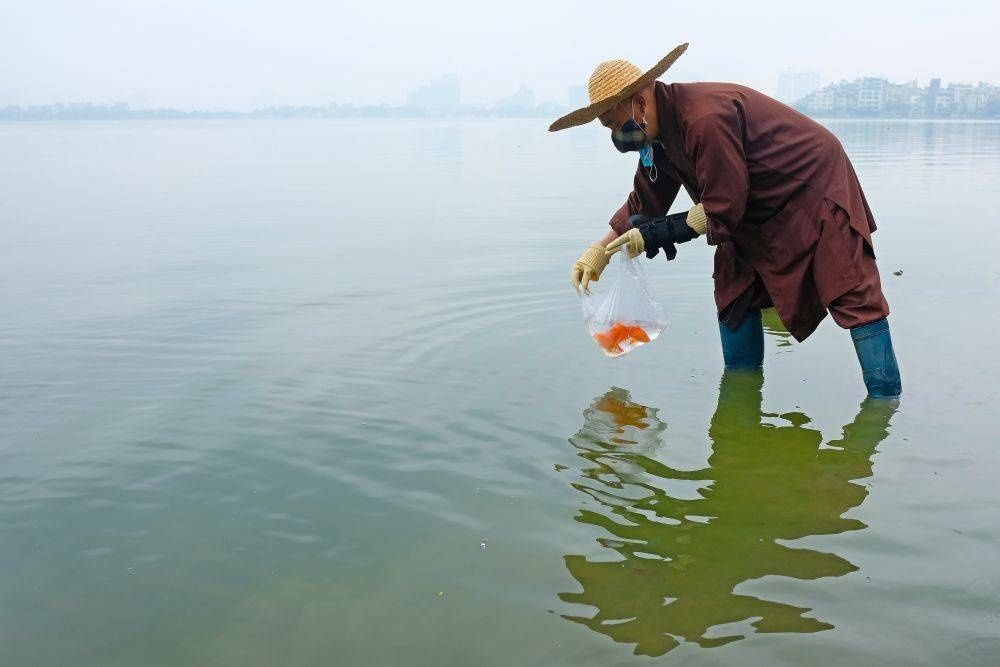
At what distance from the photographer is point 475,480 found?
3.77 meters

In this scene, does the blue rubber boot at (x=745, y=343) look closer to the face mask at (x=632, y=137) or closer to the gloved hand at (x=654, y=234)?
the gloved hand at (x=654, y=234)

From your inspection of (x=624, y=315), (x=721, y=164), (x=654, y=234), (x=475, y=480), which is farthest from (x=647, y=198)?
(x=475, y=480)

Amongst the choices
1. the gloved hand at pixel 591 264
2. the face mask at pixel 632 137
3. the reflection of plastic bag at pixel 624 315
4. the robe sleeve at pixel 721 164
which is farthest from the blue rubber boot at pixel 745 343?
the face mask at pixel 632 137

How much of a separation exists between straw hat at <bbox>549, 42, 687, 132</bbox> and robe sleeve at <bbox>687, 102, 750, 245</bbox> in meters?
0.28

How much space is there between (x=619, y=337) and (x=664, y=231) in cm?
78

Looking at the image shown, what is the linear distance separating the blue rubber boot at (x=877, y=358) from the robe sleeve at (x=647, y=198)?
3.81 ft

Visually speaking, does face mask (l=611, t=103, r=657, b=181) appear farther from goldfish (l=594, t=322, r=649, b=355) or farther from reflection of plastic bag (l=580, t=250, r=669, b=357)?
goldfish (l=594, t=322, r=649, b=355)

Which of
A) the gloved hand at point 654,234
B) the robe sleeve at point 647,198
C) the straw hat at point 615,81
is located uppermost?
the straw hat at point 615,81

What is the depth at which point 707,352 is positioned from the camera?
220 inches

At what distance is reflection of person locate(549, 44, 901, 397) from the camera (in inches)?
155

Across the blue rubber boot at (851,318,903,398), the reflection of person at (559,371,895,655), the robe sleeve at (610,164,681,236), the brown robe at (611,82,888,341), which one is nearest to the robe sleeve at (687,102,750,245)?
the brown robe at (611,82,888,341)

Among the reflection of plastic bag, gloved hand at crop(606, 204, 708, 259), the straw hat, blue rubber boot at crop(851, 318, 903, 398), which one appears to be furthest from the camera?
the reflection of plastic bag

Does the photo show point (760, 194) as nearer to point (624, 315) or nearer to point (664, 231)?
point (664, 231)

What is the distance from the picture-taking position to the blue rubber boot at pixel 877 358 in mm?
4145
